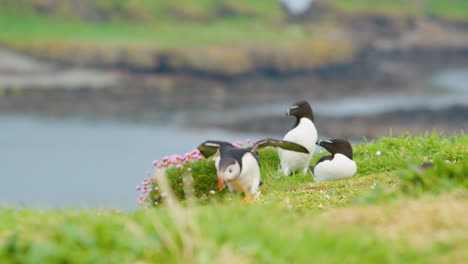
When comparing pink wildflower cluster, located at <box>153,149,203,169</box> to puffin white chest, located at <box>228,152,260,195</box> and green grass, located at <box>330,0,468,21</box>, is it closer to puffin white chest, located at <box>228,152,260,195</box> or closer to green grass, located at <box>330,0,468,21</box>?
puffin white chest, located at <box>228,152,260,195</box>

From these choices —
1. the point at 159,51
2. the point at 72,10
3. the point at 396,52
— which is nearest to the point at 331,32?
the point at 396,52

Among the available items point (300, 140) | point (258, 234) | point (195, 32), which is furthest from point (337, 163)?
point (195, 32)

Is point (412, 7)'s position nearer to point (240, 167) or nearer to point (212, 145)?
point (212, 145)

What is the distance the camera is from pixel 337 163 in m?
10.9

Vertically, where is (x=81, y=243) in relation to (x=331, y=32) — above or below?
below

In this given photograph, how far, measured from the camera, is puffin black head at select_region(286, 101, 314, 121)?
11250 mm

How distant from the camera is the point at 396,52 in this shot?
63.7 m

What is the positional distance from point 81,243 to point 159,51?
45.6m

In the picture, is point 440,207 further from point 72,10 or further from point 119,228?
point 72,10

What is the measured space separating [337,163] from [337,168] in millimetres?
86

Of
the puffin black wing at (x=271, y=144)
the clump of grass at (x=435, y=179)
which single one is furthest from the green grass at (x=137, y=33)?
the clump of grass at (x=435, y=179)

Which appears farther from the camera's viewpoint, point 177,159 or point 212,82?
point 212,82

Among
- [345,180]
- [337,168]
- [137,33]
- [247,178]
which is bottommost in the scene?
[345,180]

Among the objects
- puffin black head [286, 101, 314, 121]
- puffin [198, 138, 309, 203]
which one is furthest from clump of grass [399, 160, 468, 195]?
puffin black head [286, 101, 314, 121]
